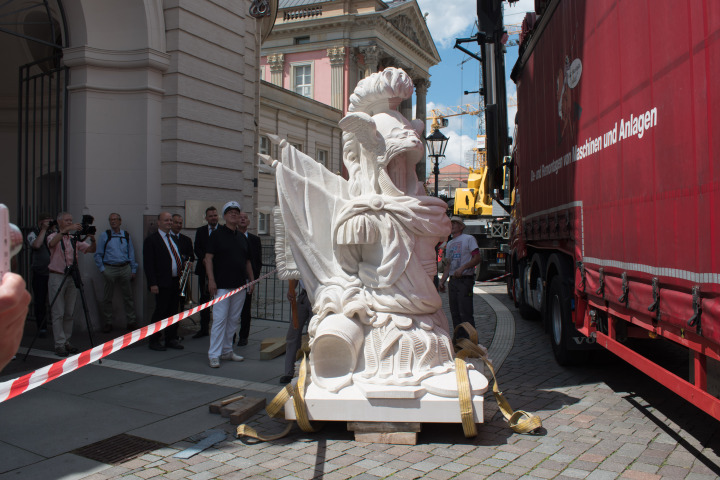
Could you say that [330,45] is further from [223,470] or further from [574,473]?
[574,473]

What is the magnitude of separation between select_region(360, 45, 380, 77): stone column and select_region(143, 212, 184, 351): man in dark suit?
29474mm

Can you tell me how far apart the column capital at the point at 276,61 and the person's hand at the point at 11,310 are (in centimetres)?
3662

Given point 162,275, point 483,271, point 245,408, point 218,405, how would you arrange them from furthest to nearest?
point 483,271 < point 162,275 < point 218,405 < point 245,408

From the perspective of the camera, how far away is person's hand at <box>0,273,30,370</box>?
1348 millimetres

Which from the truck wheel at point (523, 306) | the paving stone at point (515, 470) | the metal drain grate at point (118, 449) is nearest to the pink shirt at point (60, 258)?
the metal drain grate at point (118, 449)

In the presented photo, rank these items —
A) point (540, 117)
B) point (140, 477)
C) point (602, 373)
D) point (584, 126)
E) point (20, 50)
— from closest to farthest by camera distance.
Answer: point (140, 477) → point (584, 126) → point (602, 373) → point (540, 117) → point (20, 50)

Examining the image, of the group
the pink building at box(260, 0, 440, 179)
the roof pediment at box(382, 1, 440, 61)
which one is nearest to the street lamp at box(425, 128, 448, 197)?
the pink building at box(260, 0, 440, 179)

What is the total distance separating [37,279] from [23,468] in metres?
4.86

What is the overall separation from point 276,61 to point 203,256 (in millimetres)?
30784

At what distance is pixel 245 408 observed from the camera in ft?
15.2

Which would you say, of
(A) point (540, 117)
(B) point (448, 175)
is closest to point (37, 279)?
(A) point (540, 117)

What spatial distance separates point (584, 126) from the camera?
18.0 feet

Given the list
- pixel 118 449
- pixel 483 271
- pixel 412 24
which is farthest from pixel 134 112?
pixel 412 24

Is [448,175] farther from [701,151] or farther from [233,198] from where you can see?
[701,151]
